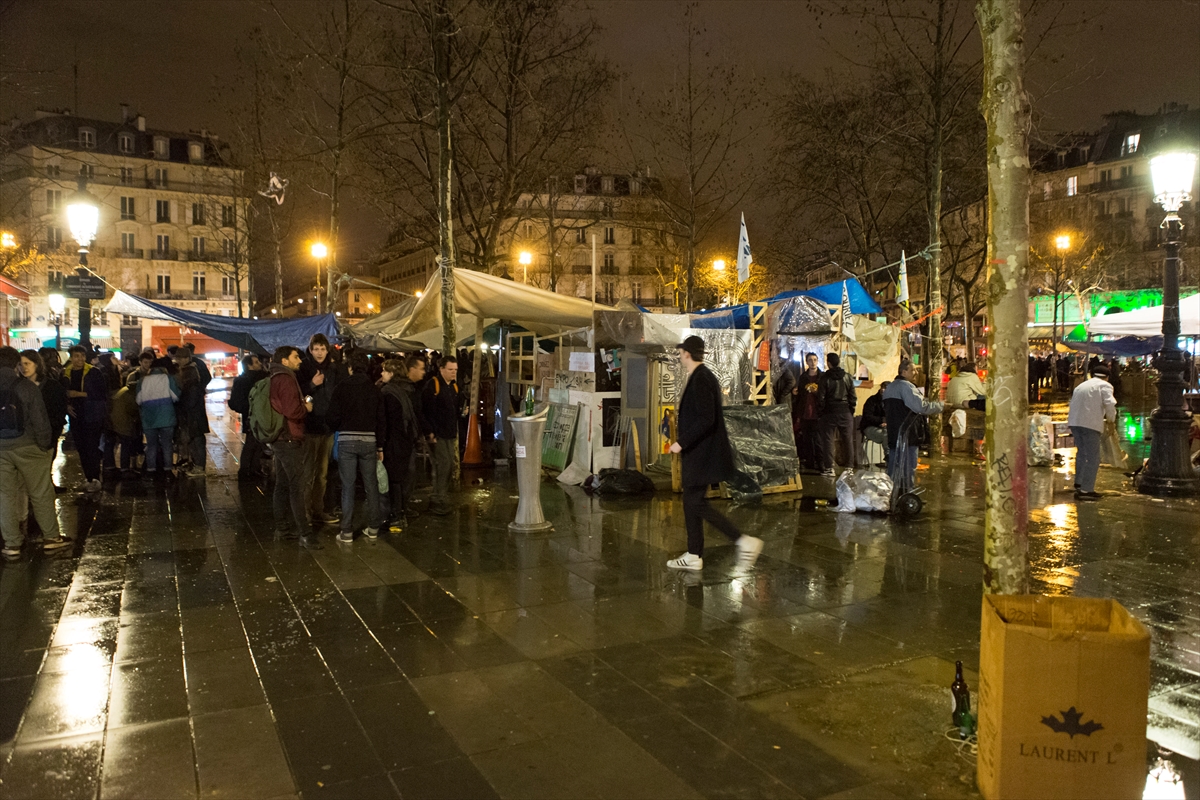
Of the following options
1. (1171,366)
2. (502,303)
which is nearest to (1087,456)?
(1171,366)

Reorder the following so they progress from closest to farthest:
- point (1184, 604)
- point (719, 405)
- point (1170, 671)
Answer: point (1170, 671) → point (1184, 604) → point (719, 405)

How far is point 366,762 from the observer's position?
3.63 metres

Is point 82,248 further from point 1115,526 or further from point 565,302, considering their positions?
point 1115,526

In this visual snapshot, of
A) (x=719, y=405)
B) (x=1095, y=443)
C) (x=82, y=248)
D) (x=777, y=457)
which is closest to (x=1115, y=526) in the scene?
(x=1095, y=443)

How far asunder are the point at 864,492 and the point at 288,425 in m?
6.27

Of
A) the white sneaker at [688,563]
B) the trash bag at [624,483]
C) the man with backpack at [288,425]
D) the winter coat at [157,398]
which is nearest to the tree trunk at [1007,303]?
the white sneaker at [688,563]

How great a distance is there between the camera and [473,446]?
1312 cm

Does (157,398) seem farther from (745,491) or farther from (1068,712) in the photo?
(1068,712)

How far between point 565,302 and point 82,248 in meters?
8.07

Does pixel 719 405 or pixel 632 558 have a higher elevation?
pixel 719 405

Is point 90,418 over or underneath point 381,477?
over

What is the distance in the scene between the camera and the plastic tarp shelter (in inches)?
495

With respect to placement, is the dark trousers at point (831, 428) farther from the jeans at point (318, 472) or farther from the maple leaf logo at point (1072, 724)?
the maple leaf logo at point (1072, 724)

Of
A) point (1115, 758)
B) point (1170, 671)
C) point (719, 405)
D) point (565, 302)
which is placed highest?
point (565, 302)
